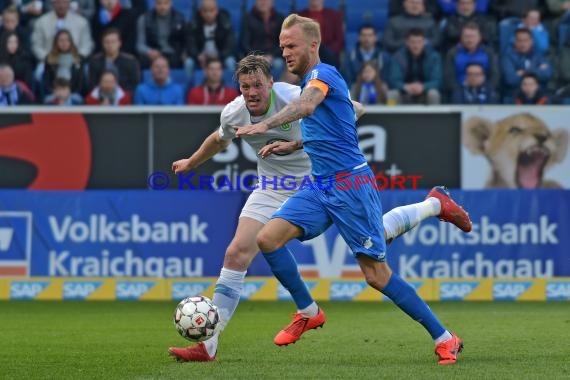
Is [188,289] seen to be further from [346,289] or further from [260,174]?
[260,174]

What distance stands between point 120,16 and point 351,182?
11.1 m

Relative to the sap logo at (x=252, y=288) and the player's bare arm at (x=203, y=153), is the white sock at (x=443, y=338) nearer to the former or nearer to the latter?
the player's bare arm at (x=203, y=153)

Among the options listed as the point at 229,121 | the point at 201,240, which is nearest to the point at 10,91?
the point at 201,240

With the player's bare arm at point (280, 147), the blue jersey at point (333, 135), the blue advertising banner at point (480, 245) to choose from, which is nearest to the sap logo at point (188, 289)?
the blue advertising banner at point (480, 245)

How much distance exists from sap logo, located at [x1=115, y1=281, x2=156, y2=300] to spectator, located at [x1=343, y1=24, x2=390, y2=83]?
15.1 feet

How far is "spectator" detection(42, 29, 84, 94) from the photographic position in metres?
18.1

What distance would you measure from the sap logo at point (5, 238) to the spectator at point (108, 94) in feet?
9.57

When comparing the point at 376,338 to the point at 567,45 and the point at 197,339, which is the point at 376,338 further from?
the point at 567,45

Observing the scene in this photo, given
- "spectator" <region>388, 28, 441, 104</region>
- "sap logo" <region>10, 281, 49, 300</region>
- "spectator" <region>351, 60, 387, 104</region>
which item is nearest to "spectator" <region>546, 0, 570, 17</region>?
"spectator" <region>388, 28, 441, 104</region>

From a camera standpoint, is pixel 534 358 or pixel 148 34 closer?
pixel 534 358

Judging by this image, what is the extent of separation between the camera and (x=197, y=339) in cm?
878

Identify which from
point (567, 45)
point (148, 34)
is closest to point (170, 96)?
point (148, 34)

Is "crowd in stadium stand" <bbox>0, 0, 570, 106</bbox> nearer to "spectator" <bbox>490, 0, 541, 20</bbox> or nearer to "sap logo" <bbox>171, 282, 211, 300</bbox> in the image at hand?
"spectator" <bbox>490, 0, 541, 20</bbox>

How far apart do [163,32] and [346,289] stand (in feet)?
18.4
